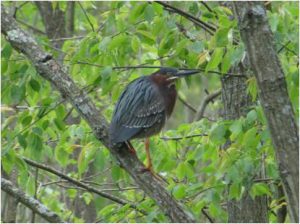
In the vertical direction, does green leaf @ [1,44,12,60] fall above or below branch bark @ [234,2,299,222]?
above

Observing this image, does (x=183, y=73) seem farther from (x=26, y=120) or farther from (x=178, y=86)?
(x=26, y=120)

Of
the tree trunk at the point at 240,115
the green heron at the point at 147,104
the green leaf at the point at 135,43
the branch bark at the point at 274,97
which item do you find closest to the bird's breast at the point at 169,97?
the green heron at the point at 147,104

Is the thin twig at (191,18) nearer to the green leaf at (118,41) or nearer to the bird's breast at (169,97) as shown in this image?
the green leaf at (118,41)

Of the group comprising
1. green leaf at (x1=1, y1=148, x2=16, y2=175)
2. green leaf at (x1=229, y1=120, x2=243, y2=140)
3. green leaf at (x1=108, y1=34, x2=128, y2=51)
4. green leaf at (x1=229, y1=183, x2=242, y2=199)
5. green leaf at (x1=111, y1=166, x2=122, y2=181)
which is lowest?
green leaf at (x1=229, y1=183, x2=242, y2=199)

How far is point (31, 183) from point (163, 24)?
158cm

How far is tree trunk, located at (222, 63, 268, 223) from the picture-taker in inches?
226

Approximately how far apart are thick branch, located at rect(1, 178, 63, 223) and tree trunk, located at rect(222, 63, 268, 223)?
1509mm

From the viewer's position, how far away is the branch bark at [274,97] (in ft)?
9.81

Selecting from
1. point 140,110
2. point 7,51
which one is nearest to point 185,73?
point 140,110

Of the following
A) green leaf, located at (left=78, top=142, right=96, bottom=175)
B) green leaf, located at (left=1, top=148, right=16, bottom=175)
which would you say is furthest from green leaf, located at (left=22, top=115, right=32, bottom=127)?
green leaf, located at (left=78, top=142, right=96, bottom=175)

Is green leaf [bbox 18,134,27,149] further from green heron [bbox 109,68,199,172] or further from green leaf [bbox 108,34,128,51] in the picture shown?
green leaf [bbox 108,34,128,51]

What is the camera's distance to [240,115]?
19.0ft

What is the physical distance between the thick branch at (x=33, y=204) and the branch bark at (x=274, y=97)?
8.20 feet

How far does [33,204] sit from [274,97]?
108 inches
